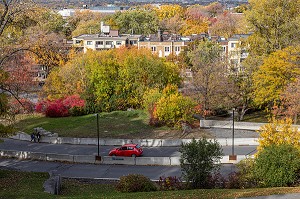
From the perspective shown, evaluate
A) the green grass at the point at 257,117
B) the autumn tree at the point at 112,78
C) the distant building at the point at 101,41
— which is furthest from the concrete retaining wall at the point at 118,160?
the distant building at the point at 101,41

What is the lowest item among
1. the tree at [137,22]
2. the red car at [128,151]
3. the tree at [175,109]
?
the red car at [128,151]

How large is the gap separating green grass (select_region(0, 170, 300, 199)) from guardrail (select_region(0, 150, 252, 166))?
15.2ft

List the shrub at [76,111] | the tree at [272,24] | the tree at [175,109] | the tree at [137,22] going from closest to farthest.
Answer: the tree at [175,109], the tree at [272,24], the shrub at [76,111], the tree at [137,22]

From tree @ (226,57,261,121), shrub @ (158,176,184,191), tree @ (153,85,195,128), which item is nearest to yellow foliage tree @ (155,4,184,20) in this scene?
tree @ (226,57,261,121)

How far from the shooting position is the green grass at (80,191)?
1978cm

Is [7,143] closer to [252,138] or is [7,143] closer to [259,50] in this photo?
[252,138]

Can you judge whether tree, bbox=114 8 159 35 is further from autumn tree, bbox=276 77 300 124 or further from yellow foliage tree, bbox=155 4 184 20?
autumn tree, bbox=276 77 300 124

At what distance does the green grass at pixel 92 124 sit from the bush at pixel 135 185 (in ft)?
49.9

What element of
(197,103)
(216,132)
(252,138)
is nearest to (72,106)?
(197,103)

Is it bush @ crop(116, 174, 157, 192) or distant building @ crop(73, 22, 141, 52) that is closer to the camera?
bush @ crop(116, 174, 157, 192)

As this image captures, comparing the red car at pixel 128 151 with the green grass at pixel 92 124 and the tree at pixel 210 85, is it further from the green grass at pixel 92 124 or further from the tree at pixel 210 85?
the tree at pixel 210 85

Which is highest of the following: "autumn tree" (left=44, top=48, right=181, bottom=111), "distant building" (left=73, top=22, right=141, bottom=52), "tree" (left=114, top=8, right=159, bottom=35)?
"tree" (left=114, top=8, right=159, bottom=35)

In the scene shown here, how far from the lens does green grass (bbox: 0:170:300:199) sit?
1978 centimetres

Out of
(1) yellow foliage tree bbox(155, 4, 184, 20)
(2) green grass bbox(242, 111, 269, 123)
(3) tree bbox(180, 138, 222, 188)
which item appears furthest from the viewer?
(1) yellow foliage tree bbox(155, 4, 184, 20)
